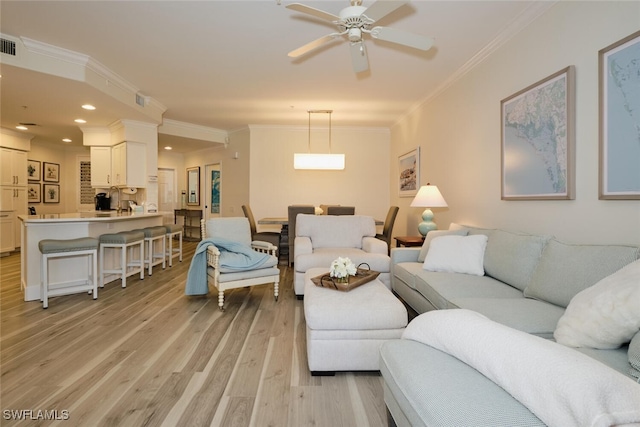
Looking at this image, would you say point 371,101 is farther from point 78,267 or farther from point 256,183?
point 78,267

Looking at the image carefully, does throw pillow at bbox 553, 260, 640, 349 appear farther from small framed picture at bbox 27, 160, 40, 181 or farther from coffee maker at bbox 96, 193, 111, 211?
small framed picture at bbox 27, 160, 40, 181

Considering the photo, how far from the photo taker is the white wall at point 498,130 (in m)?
2.08

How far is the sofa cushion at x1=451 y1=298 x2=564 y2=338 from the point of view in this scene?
1.65 metres

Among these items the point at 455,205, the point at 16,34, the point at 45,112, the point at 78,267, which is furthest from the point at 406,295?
the point at 45,112

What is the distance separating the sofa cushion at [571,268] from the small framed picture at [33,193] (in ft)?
30.9

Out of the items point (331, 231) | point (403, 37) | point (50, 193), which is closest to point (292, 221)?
point (331, 231)

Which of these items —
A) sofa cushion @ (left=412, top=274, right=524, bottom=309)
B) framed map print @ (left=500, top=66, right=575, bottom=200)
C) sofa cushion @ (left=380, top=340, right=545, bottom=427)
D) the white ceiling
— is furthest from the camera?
the white ceiling

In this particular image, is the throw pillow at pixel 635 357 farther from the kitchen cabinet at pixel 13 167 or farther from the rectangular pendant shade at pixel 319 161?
the kitchen cabinet at pixel 13 167

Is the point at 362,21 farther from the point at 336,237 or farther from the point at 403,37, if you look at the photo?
the point at 336,237

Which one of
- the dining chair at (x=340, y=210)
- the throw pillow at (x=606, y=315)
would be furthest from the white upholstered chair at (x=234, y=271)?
the throw pillow at (x=606, y=315)

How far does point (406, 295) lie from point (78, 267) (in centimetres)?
389

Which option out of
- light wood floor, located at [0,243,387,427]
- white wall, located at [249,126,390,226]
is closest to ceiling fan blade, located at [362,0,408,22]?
light wood floor, located at [0,243,387,427]

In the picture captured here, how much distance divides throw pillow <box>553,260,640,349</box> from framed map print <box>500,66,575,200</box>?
120 cm

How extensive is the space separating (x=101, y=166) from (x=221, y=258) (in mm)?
4086
